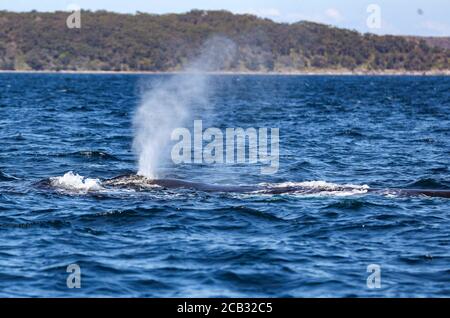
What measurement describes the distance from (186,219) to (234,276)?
17.4ft

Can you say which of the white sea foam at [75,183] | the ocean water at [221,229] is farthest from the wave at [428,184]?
the white sea foam at [75,183]

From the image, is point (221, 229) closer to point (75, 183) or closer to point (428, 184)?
point (75, 183)

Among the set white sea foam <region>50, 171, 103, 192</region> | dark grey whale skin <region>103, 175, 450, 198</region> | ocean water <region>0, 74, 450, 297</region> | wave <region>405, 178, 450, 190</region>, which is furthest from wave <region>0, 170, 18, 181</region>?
wave <region>405, 178, 450, 190</region>

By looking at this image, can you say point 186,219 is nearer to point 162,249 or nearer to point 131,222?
point 131,222

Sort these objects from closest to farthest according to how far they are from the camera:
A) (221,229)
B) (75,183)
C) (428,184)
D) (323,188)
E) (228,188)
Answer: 1. (221,229)
2. (323,188)
3. (228,188)
4. (75,183)
5. (428,184)

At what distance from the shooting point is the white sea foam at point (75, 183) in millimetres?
26058

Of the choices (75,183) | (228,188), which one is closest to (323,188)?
(228,188)

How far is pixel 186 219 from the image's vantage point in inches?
851

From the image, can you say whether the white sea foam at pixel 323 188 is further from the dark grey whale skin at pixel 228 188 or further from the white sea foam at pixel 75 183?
the white sea foam at pixel 75 183

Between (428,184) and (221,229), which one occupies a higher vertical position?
(221,229)

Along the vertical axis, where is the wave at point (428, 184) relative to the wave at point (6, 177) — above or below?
below

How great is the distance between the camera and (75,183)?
26797 millimetres

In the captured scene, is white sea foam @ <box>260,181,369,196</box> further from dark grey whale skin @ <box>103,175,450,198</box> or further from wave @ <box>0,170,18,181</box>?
wave @ <box>0,170,18,181</box>
